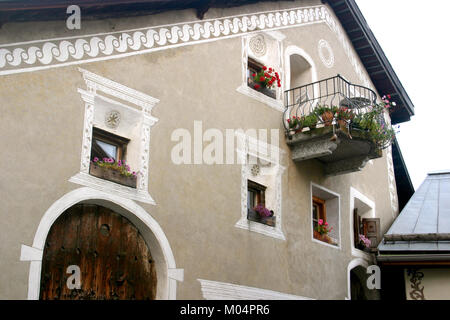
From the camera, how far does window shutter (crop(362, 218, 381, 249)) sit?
15.9 metres

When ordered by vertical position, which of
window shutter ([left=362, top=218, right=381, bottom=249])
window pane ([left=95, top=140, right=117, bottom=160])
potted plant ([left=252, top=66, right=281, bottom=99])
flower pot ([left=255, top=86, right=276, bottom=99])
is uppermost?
potted plant ([left=252, top=66, right=281, bottom=99])

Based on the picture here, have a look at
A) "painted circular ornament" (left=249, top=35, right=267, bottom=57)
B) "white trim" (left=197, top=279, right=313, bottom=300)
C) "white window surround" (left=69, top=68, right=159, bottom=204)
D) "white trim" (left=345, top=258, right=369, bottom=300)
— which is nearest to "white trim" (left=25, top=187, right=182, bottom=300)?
"white window surround" (left=69, top=68, right=159, bottom=204)

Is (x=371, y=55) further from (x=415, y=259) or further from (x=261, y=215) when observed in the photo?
(x=261, y=215)

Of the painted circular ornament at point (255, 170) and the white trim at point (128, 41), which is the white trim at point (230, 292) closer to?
the painted circular ornament at point (255, 170)

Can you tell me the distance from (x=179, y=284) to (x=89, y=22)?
4.06 m

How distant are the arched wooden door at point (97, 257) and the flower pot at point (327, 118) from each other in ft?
14.7

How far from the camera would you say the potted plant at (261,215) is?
1234 cm

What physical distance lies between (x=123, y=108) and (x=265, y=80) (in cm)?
386

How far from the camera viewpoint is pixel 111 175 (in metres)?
10.0

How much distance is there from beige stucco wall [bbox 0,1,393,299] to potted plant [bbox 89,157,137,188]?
35 centimetres

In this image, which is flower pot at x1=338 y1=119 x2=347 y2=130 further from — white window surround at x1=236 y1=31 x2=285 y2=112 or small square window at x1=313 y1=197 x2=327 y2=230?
small square window at x1=313 y1=197 x2=327 y2=230

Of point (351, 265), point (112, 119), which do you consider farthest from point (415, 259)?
point (112, 119)

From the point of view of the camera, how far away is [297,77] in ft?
50.9

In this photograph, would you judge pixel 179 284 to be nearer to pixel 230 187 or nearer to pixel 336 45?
pixel 230 187
